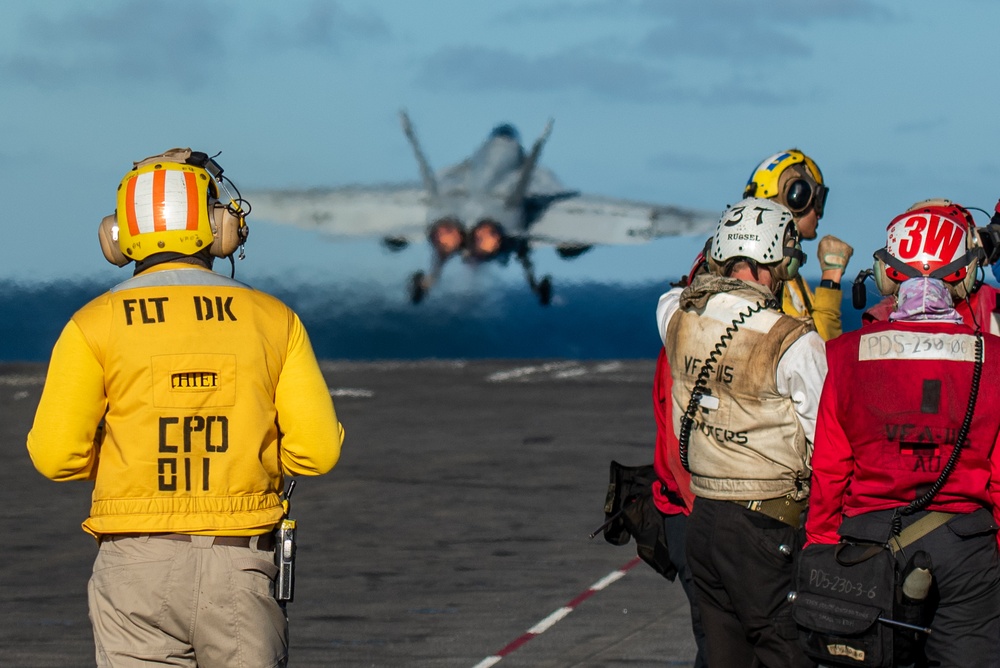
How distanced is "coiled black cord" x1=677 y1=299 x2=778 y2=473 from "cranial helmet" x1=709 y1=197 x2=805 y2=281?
214 millimetres

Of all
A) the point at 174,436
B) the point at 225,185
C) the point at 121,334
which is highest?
the point at 225,185

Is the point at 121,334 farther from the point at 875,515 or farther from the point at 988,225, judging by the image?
the point at 988,225

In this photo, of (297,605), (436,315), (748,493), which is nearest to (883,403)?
(748,493)

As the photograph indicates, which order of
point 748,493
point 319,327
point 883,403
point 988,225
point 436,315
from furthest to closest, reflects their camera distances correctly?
point 436,315 → point 319,327 → point 988,225 → point 748,493 → point 883,403

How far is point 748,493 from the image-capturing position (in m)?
5.12

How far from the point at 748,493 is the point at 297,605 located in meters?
4.43

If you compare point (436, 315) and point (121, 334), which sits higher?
point (121, 334)

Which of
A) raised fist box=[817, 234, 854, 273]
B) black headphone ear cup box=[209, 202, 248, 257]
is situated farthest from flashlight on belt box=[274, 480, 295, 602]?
raised fist box=[817, 234, 854, 273]

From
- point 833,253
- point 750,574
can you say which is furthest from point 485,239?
point 750,574

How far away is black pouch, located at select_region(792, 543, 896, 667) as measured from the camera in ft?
14.9

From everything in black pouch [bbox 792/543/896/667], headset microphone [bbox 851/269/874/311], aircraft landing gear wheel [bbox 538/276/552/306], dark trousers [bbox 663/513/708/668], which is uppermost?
headset microphone [bbox 851/269/874/311]

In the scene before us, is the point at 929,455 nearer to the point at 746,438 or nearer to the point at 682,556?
the point at 746,438

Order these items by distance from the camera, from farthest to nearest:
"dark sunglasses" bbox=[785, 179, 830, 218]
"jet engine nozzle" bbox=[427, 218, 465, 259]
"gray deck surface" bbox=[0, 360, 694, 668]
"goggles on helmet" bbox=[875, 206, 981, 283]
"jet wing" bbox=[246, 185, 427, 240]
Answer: "jet wing" bbox=[246, 185, 427, 240], "jet engine nozzle" bbox=[427, 218, 465, 259], "gray deck surface" bbox=[0, 360, 694, 668], "dark sunglasses" bbox=[785, 179, 830, 218], "goggles on helmet" bbox=[875, 206, 981, 283]

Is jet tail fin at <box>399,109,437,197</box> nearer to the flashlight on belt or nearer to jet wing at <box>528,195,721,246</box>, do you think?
jet wing at <box>528,195,721,246</box>
